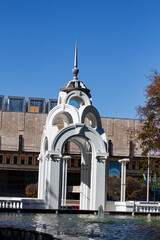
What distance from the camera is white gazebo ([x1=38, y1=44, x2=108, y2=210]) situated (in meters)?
22.7

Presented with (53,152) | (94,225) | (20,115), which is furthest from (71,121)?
(20,115)

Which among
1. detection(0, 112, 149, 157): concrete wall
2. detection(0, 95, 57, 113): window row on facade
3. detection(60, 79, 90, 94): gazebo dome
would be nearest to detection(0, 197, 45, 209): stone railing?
detection(60, 79, 90, 94): gazebo dome

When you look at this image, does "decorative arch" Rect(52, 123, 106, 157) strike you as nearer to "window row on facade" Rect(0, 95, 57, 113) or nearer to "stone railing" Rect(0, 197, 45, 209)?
"stone railing" Rect(0, 197, 45, 209)

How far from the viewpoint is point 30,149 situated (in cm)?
8588

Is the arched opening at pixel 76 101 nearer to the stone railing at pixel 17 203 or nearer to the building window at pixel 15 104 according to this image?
the stone railing at pixel 17 203

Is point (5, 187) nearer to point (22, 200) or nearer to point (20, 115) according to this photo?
point (20, 115)

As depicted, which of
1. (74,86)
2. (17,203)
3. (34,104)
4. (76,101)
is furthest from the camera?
(34,104)

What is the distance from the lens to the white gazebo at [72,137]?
2266 centimetres

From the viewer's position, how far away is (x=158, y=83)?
2639 centimetres

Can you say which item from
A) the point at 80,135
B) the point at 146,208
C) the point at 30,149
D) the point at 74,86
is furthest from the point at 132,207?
the point at 30,149

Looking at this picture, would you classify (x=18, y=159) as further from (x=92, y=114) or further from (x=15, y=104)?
(x=15, y=104)

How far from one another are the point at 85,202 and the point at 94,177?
2718 millimetres

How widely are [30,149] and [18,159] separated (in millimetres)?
4246

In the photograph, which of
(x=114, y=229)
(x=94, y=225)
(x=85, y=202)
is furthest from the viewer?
(x=85, y=202)
